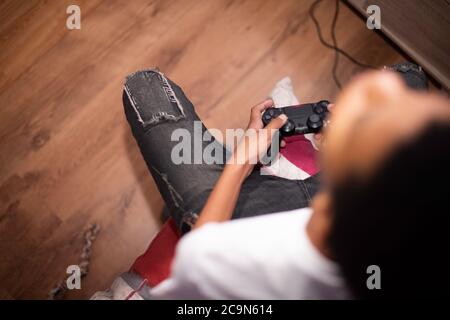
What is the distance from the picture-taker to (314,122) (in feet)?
2.88

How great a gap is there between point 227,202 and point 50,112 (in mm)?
811

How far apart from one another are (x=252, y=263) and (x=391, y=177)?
271 mm

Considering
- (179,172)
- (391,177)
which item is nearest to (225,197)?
(179,172)

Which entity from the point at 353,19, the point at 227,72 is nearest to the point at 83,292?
the point at 227,72

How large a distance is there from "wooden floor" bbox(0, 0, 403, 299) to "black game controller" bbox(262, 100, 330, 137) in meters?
0.35

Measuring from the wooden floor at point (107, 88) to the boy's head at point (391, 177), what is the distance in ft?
3.00

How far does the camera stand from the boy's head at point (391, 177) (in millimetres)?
308

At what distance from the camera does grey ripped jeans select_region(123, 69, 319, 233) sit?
806 millimetres

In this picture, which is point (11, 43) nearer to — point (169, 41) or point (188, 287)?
point (169, 41)

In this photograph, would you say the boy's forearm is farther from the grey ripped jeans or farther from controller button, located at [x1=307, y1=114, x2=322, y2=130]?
controller button, located at [x1=307, y1=114, x2=322, y2=130]

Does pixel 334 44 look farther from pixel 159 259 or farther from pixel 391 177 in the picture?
pixel 391 177

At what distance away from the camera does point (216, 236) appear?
56 cm

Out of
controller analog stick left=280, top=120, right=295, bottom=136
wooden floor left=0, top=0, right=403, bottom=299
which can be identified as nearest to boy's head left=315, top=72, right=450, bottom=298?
controller analog stick left=280, top=120, right=295, bottom=136

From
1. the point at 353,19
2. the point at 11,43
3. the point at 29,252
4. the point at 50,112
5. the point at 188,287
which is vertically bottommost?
the point at 29,252
